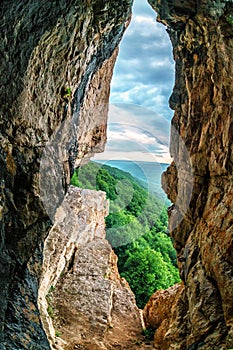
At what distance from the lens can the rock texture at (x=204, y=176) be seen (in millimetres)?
7312

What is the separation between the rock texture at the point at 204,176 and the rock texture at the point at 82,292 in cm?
235

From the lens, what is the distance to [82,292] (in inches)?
603

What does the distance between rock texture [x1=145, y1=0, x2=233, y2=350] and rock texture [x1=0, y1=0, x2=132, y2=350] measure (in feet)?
8.52

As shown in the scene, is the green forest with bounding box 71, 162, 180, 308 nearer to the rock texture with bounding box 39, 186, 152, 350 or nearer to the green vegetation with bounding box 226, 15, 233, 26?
the rock texture with bounding box 39, 186, 152, 350

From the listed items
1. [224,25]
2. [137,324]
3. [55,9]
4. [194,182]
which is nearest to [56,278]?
[137,324]

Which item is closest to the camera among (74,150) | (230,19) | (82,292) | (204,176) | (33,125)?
(230,19)

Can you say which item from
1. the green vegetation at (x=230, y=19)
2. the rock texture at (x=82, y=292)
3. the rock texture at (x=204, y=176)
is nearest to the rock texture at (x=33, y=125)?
the rock texture at (x=204, y=176)

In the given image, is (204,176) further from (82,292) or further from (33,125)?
(82,292)

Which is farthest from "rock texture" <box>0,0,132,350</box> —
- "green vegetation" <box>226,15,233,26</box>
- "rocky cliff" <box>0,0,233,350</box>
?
"green vegetation" <box>226,15,233,26</box>

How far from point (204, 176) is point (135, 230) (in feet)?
75.8

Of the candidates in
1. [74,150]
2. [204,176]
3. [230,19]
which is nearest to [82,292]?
[74,150]

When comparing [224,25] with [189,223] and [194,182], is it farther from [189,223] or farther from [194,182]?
[189,223]

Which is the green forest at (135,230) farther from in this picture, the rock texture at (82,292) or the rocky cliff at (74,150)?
the rocky cliff at (74,150)

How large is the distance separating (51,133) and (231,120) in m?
4.81
